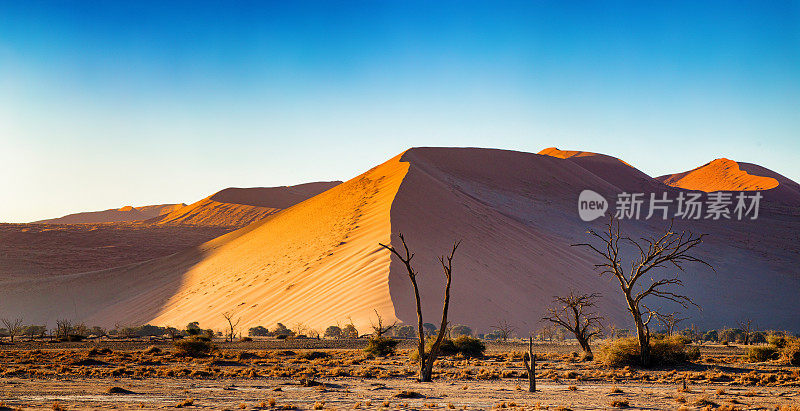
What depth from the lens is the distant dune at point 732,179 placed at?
110887 millimetres

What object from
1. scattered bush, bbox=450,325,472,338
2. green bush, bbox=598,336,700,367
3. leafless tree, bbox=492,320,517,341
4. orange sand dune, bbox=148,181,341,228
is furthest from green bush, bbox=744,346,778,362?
orange sand dune, bbox=148,181,341,228

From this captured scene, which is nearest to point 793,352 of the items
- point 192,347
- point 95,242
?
point 192,347

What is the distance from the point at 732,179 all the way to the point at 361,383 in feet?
420

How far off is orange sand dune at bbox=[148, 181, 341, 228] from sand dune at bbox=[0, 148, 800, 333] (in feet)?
130

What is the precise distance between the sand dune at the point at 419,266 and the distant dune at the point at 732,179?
30.6 metres

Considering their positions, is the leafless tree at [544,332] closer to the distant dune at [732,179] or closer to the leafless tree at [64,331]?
the leafless tree at [64,331]

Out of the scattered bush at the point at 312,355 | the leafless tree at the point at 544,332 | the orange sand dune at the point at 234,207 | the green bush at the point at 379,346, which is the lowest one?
the leafless tree at the point at 544,332

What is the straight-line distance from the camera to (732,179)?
127m

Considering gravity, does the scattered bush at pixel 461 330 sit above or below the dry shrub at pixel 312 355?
below

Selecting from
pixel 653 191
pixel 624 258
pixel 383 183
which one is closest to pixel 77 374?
pixel 383 183

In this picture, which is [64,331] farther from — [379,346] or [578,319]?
[578,319]

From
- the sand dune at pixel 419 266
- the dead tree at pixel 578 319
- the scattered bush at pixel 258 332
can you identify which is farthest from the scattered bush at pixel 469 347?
the scattered bush at pixel 258 332

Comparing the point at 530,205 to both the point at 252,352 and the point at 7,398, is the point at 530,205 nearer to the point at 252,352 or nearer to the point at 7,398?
the point at 252,352

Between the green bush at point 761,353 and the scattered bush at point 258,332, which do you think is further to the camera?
the scattered bush at point 258,332
